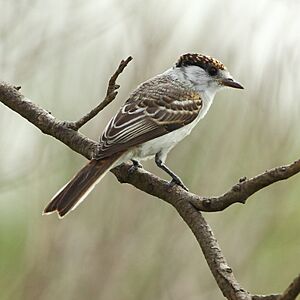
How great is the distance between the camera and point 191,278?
6480mm

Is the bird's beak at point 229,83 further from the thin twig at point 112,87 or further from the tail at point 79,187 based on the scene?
the thin twig at point 112,87

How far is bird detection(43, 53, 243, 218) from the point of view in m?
3.62

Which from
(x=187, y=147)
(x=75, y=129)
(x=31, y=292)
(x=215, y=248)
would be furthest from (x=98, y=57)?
(x=215, y=248)

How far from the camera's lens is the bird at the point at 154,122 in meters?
3.62

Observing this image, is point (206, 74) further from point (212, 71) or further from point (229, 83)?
point (229, 83)

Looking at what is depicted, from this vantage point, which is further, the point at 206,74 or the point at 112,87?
the point at 206,74

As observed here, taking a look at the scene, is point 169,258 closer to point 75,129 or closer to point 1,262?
point 1,262

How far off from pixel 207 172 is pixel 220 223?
43cm

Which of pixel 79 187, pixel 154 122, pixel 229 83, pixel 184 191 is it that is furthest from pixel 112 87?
pixel 229 83

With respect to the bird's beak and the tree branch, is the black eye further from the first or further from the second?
the tree branch

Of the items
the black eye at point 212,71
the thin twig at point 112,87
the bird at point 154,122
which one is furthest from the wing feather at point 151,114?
the thin twig at point 112,87

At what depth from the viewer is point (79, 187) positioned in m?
3.61

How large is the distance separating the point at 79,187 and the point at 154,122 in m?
0.73

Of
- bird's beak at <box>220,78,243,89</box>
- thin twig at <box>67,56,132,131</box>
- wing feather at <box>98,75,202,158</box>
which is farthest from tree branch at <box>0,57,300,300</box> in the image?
bird's beak at <box>220,78,243,89</box>
